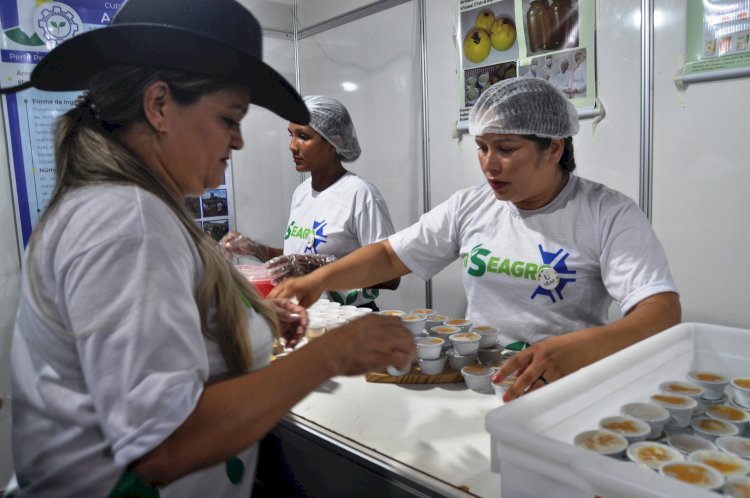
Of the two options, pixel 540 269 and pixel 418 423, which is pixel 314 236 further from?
pixel 418 423

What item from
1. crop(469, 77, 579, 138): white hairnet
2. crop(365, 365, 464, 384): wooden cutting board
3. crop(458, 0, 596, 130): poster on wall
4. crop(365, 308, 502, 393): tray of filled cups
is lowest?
crop(365, 365, 464, 384): wooden cutting board

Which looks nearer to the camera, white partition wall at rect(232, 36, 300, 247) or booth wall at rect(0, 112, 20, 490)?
booth wall at rect(0, 112, 20, 490)

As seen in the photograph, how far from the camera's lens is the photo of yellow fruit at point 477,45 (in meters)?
3.13

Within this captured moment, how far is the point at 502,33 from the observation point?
305 cm

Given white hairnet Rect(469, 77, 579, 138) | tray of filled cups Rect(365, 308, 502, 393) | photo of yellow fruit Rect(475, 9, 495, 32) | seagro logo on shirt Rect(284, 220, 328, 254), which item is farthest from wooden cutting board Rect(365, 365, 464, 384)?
photo of yellow fruit Rect(475, 9, 495, 32)

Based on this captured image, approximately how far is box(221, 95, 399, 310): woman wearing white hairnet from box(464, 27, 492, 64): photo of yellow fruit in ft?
2.86

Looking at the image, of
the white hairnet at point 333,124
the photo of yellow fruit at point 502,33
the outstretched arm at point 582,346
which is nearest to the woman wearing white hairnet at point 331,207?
the white hairnet at point 333,124

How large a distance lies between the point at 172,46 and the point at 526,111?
1.24m

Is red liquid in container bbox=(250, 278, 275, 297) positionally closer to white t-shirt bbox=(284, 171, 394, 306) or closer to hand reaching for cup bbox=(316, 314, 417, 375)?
white t-shirt bbox=(284, 171, 394, 306)

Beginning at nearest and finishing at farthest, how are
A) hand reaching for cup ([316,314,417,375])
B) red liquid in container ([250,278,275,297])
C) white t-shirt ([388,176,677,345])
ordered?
1. hand reaching for cup ([316,314,417,375])
2. white t-shirt ([388,176,677,345])
3. red liquid in container ([250,278,275,297])

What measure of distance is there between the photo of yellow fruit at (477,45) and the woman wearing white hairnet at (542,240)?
1340 millimetres

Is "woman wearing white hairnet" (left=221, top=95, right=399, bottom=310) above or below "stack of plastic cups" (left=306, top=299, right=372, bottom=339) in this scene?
above

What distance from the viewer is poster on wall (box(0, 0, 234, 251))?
3055 mm

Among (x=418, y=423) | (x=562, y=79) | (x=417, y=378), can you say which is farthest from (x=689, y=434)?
(x=562, y=79)
